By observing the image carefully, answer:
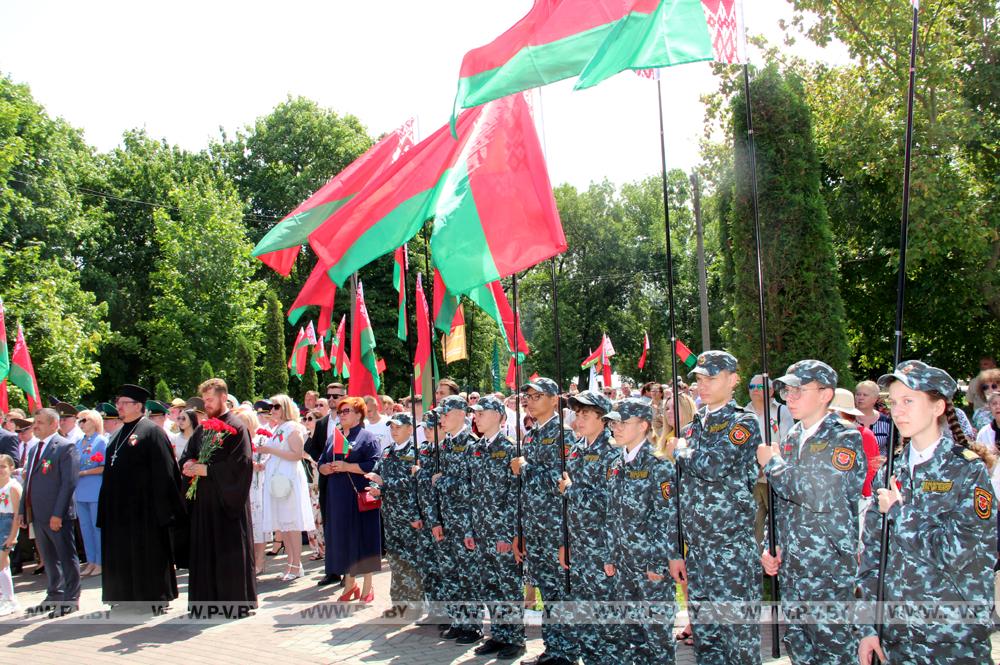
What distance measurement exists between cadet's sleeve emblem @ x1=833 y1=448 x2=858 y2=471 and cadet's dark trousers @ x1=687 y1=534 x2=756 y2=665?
2.87ft

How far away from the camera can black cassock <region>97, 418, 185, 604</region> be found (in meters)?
9.16

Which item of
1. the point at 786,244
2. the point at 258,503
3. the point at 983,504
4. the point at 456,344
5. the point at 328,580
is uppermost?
the point at 786,244

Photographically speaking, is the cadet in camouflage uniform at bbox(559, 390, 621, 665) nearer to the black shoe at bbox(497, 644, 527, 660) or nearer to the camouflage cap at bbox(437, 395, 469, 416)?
the black shoe at bbox(497, 644, 527, 660)

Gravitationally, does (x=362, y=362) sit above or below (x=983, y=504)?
above

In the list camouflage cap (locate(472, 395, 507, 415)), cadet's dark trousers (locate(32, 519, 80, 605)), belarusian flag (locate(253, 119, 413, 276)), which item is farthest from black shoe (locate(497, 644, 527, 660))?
cadet's dark trousers (locate(32, 519, 80, 605))

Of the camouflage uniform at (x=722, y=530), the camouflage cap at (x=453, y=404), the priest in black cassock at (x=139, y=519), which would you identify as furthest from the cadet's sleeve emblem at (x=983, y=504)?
the priest in black cassock at (x=139, y=519)

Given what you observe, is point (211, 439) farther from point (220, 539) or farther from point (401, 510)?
point (401, 510)

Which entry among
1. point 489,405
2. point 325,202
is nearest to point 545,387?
point 489,405

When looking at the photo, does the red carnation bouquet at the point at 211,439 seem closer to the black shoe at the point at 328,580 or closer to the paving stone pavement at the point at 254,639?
the paving stone pavement at the point at 254,639

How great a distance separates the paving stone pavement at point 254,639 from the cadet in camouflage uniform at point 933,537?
8.74 ft

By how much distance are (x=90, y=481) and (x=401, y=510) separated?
5.45 m

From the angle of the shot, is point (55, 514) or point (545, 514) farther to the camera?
point (55, 514)

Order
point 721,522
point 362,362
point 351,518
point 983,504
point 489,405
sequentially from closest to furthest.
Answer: point 983,504 → point 721,522 → point 489,405 → point 351,518 → point 362,362

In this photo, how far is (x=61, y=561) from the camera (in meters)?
9.62
